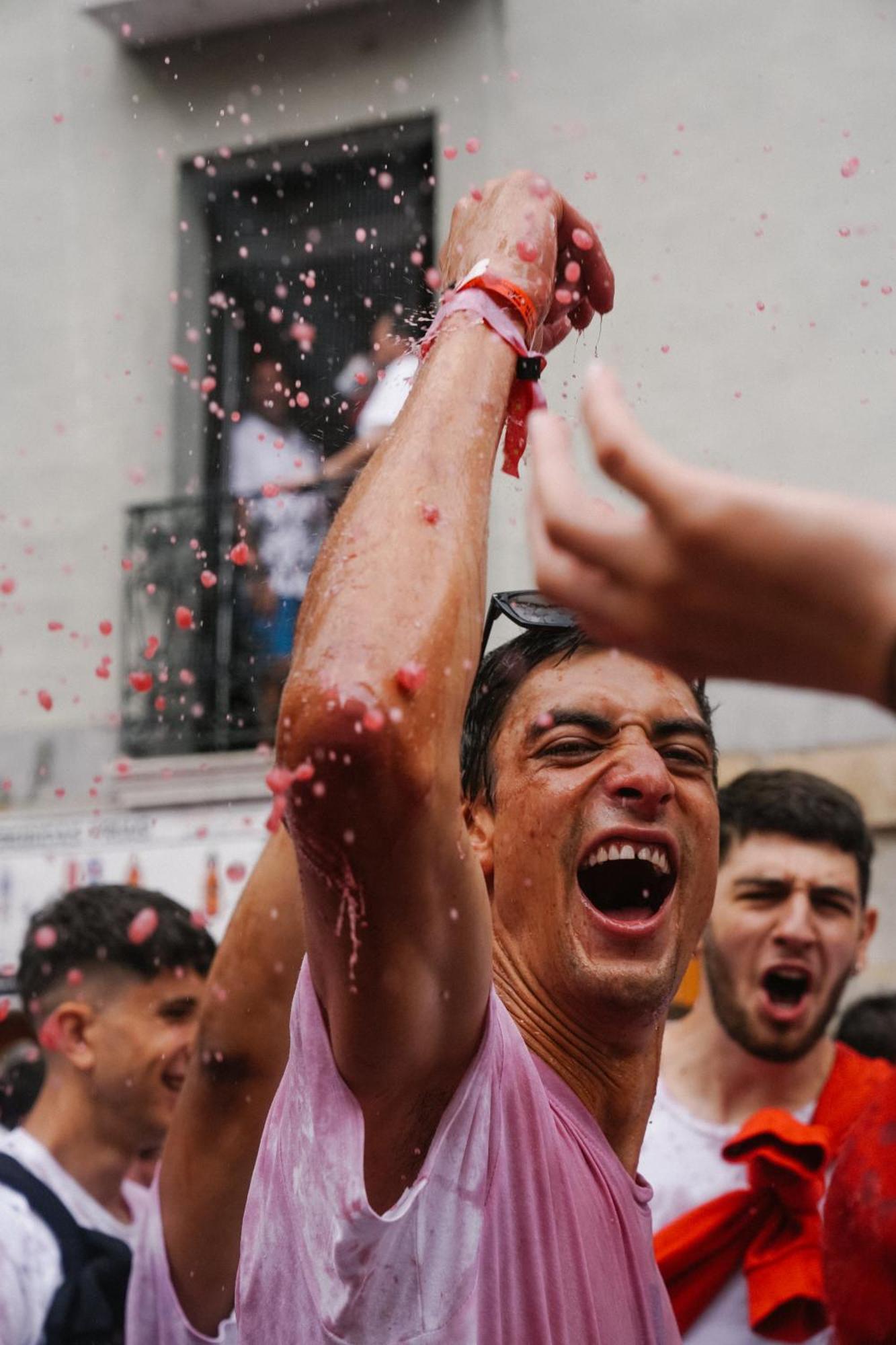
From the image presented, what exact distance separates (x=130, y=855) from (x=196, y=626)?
1.26 m

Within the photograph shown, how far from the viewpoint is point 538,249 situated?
184 cm

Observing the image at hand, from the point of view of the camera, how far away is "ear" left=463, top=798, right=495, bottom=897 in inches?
83.3

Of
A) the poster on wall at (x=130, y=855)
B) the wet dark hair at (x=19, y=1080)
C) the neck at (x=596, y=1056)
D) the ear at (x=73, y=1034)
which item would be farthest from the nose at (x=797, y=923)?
the poster on wall at (x=130, y=855)

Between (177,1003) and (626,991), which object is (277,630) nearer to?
(177,1003)

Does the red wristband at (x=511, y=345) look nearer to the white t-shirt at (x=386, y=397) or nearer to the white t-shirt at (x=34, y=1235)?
the white t-shirt at (x=386, y=397)

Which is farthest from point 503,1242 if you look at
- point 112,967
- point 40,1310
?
point 112,967

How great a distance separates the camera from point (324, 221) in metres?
7.28

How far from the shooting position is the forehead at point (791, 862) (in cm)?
366

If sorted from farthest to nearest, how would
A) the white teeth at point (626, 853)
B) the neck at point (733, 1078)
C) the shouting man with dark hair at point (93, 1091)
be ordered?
the neck at point (733, 1078) → the shouting man with dark hair at point (93, 1091) → the white teeth at point (626, 853)

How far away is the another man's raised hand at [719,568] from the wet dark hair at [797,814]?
2.61m

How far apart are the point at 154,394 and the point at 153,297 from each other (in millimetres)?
521

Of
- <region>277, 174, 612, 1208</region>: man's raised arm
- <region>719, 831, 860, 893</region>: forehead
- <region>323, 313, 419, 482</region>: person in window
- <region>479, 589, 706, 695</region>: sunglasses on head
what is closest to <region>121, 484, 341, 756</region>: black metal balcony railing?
<region>719, 831, 860, 893</region>: forehead

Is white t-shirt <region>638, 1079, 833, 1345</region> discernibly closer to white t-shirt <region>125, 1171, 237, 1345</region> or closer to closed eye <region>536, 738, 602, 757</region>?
white t-shirt <region>125, 1171, 237, 1345</region>

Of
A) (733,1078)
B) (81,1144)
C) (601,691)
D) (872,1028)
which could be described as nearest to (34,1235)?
(81,1144)
